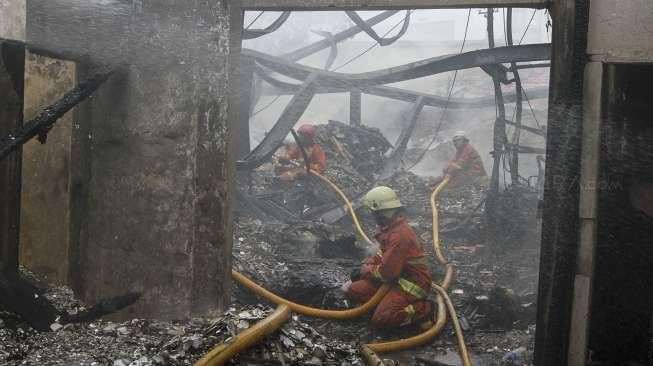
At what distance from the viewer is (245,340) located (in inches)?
129

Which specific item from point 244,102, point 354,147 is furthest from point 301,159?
point 354,147

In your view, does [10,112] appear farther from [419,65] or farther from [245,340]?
[419,65]

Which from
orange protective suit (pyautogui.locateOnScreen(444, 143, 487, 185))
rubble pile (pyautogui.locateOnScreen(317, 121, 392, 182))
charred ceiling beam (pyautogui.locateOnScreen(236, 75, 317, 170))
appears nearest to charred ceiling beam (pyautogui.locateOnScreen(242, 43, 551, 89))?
charred ceiling beam (pyautogui.locateOnScreen(236, 75, 317, 170))

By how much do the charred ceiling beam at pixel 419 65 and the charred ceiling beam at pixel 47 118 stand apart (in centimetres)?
477

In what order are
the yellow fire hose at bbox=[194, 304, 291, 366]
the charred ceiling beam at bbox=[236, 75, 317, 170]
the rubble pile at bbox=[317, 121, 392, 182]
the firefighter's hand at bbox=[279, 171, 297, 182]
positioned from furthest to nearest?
the rubble pile at bbox=[317, 121, 392, 182], the firefighter's hand at bbox=[279, 171, 297, 182], the charred ceiling beam at bbox=[236, 75, 317, 170], the yellow fire hose at bbox=[194, 304, 291, 366]

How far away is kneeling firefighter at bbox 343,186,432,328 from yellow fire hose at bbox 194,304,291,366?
2709 millimetres

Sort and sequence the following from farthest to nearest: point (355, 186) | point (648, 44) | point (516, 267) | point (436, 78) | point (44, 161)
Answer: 1. point (436, 78)
2. point (355, 186)
3. point (516, 267)
4. point (44, 161)
5. point (648, 44)

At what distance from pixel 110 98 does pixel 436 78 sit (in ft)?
75.4

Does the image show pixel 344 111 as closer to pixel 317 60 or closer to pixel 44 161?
pixel 317 60

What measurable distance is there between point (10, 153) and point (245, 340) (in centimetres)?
190

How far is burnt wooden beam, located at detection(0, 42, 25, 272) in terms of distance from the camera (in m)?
3.62

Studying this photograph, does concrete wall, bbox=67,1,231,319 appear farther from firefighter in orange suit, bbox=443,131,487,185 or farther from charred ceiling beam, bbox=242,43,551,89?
firefighter in orange suit, bbox=443,131,487,185

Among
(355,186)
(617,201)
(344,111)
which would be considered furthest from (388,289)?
(344,111)

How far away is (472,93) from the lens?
24.0 meters
